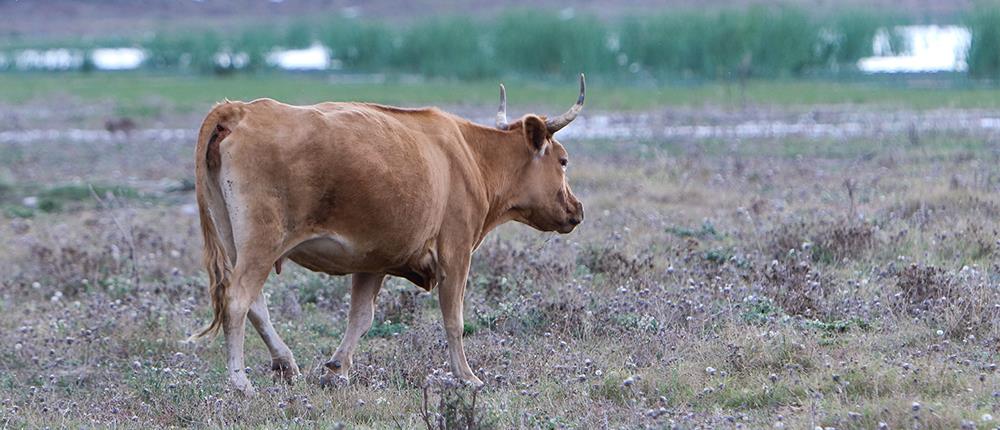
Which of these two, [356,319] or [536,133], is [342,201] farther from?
[536,133]

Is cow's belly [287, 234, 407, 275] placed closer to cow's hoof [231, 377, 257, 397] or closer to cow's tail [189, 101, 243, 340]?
cow's tail [189, 101, 243, 340]

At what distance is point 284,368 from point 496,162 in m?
1.82

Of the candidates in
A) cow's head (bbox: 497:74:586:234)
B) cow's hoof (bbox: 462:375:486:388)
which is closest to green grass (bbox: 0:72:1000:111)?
cow's head (bbox: 497:74:586:234)

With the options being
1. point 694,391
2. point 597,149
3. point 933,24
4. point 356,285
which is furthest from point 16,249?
point 933,24

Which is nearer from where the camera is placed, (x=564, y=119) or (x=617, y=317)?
(x=564, y=119)

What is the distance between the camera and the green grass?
2925 cm

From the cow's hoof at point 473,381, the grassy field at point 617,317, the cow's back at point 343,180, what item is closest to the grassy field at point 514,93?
the grassy field at point 617,317

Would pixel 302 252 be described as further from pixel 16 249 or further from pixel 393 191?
pixel 16 249

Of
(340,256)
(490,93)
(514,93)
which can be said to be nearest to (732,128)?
(514,93)

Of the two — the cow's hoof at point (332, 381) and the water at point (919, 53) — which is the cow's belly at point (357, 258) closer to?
the cow's hoof at point (332, 381)

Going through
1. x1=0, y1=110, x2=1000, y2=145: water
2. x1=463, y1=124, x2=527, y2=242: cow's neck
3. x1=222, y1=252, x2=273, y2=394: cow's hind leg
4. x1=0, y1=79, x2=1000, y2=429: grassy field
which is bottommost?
x1=0, y1=110, x2=1000, y2=145: water

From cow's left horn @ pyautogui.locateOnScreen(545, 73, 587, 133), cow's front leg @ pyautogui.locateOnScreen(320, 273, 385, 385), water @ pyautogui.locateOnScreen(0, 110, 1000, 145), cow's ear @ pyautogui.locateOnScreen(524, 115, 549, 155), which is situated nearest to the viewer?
cow's front leg @ pyautogui.locateOnScreen(320, 273, 385, 385)

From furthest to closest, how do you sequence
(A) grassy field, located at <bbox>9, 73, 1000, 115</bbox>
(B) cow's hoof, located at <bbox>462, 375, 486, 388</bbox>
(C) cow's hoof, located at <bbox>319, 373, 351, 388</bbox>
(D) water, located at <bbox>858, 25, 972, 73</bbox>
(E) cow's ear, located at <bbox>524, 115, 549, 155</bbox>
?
(D) water, located at <bbox>858, 25, 972, 73</bbox>, (A) grassy field, located at <bbox>9, 73, 1000, 115</bbox>, (E) cow's ear, located at <bbox>524, 115, 549, 155</bbox>, (C) cow's hoof, located at <bbox>319, 373, 351, 388</bbox>, (B) cow's hoof, located at <bbox>462, 375, 486, 388</bbox>

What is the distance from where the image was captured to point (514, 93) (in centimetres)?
3475
